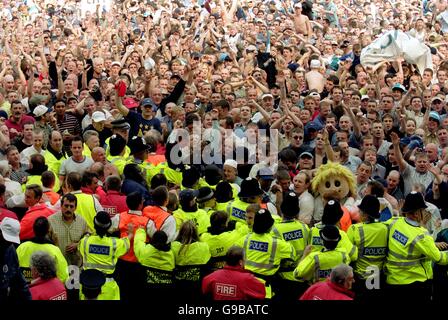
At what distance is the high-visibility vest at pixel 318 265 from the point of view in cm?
902

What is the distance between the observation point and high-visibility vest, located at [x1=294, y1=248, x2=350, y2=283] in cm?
902

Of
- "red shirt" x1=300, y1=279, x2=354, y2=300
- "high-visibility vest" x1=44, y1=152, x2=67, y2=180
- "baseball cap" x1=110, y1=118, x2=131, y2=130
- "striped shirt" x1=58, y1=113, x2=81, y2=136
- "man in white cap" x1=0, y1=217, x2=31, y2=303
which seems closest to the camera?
"red shirt" x1=300, y1=279, x2=354, y2=300

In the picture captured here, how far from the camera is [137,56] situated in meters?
19.0

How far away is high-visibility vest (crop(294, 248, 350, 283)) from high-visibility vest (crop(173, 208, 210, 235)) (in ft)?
4.54

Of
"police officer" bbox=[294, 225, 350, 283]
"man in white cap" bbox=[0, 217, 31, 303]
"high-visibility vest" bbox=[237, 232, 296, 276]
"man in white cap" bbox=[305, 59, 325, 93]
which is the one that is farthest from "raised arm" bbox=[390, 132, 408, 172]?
"man in white cap" bbox=[0, 217, 31, 303]

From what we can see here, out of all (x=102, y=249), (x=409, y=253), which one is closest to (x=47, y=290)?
(x=102, y=249)

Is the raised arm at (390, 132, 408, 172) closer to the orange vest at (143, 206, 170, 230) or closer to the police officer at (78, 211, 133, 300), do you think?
the orange vest at (143, 206, 170, 230)

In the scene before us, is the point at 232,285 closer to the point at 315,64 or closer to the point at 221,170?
the point at 221,170

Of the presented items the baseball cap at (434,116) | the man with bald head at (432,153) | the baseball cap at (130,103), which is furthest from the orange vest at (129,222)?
the baseball cap at (434,116)

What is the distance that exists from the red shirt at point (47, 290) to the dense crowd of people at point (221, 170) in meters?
0.01

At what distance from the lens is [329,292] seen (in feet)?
26.0

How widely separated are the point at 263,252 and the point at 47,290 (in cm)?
218

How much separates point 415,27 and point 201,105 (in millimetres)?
8286
